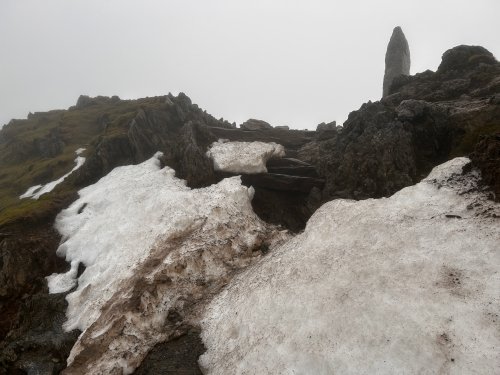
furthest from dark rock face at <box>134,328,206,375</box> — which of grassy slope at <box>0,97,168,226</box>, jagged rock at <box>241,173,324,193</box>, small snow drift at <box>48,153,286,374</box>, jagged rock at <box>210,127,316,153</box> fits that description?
jagged rock at <box>210,127,316,153</box>

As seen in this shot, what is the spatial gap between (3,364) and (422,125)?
124 ft

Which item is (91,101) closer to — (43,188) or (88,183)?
(43,188)

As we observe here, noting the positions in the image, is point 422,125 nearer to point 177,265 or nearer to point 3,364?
point 177,265

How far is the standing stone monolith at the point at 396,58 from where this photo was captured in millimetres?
79000

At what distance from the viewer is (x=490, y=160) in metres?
22.3

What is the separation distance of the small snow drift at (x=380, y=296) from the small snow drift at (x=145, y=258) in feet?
9.11

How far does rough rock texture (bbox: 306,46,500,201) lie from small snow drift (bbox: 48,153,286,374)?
8832 millimetres

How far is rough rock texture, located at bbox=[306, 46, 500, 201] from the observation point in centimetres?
2928

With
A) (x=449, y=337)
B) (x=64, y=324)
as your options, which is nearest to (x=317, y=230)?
(x=449, y=337)

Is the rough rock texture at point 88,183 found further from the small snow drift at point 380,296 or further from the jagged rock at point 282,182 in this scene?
the small snow drift at point 380,296

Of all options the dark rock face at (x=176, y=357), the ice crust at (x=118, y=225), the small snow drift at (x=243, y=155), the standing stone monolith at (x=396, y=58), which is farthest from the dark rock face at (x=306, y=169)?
the standing stone monolith at (x=396, y=58)

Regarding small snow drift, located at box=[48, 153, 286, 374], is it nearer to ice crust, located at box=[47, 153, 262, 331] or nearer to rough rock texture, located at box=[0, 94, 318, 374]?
ice crust, located at box=[47, 153, 262, 331]

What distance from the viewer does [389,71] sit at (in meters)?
79.9

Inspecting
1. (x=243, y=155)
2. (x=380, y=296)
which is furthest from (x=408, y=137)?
(x=380, y=296)
